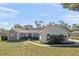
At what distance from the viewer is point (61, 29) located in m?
14.9

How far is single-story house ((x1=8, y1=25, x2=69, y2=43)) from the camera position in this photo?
48.5ft

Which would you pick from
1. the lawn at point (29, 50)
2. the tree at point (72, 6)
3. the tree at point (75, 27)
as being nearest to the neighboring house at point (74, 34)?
the tree at point (75, 27)

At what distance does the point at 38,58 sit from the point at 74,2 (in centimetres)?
114

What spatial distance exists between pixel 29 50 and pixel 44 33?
15.8 inches

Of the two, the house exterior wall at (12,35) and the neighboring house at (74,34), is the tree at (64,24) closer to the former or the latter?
the neighboring house at (74,34)

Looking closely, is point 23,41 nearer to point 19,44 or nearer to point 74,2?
point 19,44

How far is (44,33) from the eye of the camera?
14.9 meters

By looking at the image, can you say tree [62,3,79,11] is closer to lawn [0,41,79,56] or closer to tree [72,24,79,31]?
tree [72,24,79,31]

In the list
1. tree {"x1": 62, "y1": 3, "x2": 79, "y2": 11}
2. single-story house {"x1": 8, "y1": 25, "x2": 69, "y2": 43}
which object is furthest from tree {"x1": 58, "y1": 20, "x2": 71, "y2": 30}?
tree {"x1": 62, "y1": 3, "x2": 79, "y2": 11}

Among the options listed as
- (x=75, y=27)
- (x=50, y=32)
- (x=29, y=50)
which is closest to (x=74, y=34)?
(x=75, y=27)

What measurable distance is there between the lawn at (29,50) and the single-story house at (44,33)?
5.4 inches

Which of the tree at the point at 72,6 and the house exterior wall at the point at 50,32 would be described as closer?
the tree at the point at 72,6

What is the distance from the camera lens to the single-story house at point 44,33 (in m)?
14.8

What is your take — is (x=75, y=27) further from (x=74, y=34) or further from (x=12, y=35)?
(x=12, y=35)
